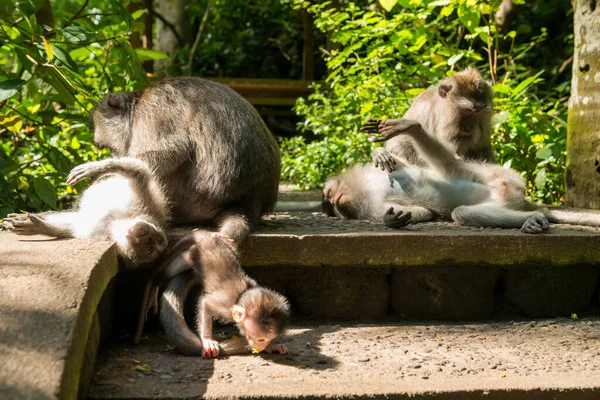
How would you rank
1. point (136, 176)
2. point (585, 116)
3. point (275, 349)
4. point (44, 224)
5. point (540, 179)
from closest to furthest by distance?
point (275, 349) < point (44, 224) < point (136, 176) < point (585, 116) < point (540, 179)

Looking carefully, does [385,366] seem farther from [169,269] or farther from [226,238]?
[169,269]

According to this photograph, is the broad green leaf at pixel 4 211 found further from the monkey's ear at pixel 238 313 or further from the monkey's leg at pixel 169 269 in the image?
the monkey's ear at pixel 238 313

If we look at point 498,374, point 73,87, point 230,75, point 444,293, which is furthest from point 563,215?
point 230,75

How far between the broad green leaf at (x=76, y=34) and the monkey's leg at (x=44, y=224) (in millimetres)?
1173

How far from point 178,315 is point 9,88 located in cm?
167

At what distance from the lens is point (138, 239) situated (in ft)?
11.5

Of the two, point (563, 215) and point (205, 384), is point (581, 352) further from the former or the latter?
point (205, 384)

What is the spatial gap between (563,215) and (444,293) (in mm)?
1189

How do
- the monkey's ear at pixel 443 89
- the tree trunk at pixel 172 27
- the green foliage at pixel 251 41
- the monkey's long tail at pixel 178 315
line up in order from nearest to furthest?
the monkey's long tail at pixel 178 315
the monkey's ear at pixel 443 89
the tree trunk at pixel 172 27
the green foliage at pixel 251 41

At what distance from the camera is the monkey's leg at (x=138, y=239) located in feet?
11.5

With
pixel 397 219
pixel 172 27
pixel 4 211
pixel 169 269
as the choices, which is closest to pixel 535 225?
pixel 397 219

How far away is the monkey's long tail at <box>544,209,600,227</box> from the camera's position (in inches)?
180

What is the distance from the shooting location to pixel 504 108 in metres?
6.93

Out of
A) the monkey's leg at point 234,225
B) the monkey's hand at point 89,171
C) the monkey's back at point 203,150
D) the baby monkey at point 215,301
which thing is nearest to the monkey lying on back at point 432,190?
the monkey's back at point 203,150
